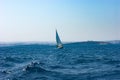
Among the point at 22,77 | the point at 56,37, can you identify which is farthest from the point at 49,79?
the point at 56,37

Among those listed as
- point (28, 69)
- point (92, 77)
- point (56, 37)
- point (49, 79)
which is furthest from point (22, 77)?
point (56, 37)

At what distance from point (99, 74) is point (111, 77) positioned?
2.02m

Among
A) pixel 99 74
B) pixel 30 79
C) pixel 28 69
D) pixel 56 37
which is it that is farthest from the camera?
pixel 56 37

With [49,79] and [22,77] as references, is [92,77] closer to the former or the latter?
[49,79]

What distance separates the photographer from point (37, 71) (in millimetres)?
28719

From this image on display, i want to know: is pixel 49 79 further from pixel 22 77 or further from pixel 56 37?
pixel 56 37

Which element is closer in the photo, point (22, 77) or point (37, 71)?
Result: point (22, 77)

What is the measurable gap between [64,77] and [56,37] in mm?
68100

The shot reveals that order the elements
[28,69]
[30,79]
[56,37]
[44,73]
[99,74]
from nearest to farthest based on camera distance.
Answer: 1. [30,79]
2. [99,74]
3. [44,73]
4. [28,69]
5. [56,37]

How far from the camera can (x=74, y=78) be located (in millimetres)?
24016

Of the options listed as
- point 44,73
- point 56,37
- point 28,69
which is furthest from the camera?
point 56,37

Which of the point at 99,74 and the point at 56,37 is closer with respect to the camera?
the point at 99,74

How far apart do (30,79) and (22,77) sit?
1.35 m

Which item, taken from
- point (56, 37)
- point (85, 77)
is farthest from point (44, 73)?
point (56, 37)
